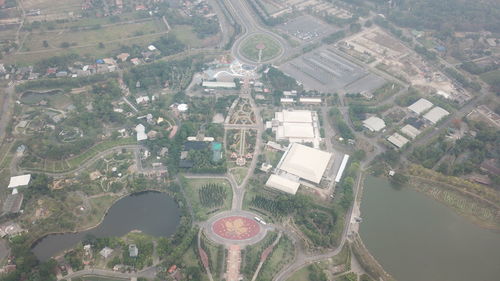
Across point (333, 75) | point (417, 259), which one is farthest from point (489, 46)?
point (417, 259)

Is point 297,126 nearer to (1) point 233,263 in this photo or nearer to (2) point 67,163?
(1) point 233,263

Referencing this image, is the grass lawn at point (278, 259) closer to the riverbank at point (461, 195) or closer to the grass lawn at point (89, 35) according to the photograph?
the riverbank at point (461, 195)

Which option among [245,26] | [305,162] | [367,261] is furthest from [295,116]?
[245,26]

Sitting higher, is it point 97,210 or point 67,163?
point 67,163

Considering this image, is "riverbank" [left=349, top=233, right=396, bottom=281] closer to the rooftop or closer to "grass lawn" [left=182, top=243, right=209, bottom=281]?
"grass lawn" [left=182, top=243, right=209, bottom=281]

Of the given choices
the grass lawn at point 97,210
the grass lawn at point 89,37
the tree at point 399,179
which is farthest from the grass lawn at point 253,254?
the grass lawn at point 89,37

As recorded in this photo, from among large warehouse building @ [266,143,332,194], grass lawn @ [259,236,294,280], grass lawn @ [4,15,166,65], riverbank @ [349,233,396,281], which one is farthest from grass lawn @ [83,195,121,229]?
grass lawn @ [4,15,166,65]
